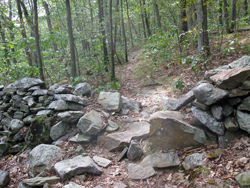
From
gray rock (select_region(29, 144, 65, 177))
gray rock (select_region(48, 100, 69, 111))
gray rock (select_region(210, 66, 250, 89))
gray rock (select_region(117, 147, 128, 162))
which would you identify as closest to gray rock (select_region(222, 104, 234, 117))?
gray rock (select_region(210, 66, 250, 89))

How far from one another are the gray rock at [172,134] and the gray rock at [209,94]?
675mm

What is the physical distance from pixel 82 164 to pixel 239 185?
9.68ft

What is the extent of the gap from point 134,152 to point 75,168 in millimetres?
1354

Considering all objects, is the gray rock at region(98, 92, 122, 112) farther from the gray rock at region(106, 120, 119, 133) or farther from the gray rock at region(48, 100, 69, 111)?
the gray rock at region(48, 100, 69, 111)

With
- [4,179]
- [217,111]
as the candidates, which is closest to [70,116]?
[4,179]

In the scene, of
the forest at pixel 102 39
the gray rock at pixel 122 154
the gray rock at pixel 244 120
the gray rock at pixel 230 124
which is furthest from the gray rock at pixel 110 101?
the gray rock at pixel 244 120

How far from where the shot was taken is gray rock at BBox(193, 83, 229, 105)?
12.4ft

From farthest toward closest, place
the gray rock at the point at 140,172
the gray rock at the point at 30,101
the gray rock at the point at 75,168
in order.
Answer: the gray rock at the point at 30,101 < the gray rock at the point at 75,168 < the gray rock at the point at 140,172

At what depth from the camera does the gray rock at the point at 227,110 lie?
12.2ft

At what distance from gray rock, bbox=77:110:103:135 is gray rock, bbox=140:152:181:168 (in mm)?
1692

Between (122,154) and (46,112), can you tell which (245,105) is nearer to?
(122,154)

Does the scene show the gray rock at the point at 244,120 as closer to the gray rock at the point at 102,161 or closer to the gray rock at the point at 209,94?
the gray rock at the point at 209,94

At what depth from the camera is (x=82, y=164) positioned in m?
3.90

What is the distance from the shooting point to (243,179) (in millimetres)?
2602
